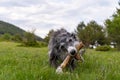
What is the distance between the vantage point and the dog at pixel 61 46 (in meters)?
8.49

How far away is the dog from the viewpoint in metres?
8.49

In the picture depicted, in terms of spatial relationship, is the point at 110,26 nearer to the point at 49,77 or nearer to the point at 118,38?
the point at 118,38

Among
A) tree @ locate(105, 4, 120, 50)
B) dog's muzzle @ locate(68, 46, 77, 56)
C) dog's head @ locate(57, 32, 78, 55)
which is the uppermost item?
tree @ locate(105, 4, 120, 50)

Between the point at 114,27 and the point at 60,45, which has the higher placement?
Answer: the point at 114,27

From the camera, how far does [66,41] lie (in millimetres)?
8500

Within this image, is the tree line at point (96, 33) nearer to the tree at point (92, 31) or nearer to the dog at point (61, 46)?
the tree at point (92, 31)

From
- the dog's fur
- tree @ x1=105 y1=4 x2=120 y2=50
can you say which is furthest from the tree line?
the dog's fur

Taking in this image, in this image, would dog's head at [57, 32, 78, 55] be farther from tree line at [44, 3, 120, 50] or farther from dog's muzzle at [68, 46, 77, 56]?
tree line at [44, 3, 120, 50]

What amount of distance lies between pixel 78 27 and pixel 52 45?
6746cm

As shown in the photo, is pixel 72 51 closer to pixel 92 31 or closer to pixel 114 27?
pixel 114 27

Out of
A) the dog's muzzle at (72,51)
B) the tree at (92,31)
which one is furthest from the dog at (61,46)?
the tree at (92,31)

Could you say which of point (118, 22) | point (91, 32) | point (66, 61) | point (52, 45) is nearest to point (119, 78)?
point (66, 61)

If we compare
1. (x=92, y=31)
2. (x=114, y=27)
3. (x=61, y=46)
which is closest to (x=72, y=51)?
(x=61, y=46)

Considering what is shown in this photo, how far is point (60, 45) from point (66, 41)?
1.07ft
